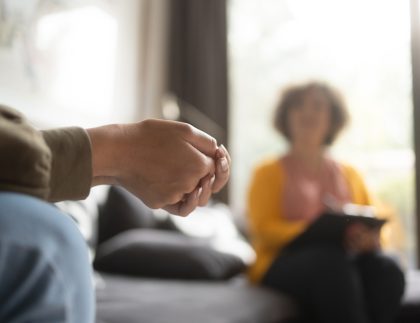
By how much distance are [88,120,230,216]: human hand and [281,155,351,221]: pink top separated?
1.29 meters

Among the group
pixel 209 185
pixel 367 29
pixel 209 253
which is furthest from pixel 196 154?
pixel 367 29

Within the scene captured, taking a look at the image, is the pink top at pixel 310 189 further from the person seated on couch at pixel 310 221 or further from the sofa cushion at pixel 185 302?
the sofa cushion at pixel 185 302

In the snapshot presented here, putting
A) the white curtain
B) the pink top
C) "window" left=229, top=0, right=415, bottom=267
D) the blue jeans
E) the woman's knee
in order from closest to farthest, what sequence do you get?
the blue jeans < the woman's knee < the pink top < "window" left=229, top=0, right=415, bottom=267 < the white curtain

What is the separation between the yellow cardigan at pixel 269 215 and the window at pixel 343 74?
706 millimetres

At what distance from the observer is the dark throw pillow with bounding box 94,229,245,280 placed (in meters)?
1.71

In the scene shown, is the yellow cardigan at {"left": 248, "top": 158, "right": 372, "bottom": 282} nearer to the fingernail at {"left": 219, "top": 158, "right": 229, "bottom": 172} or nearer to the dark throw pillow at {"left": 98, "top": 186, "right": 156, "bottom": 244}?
the dark throw pillow at {"left": 98, "top": 186, "right": 156, "bottom": 244}

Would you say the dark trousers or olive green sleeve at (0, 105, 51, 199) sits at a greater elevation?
olive green sleeve at (0, 105, 51, 199)

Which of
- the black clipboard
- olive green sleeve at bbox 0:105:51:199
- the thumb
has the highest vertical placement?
olive green sleeve at bbox 0:105:51:199

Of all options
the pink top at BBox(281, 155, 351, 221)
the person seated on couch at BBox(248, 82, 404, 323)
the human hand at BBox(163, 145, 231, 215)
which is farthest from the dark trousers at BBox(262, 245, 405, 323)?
the human hand at BBox(163, 145, 231, 215)

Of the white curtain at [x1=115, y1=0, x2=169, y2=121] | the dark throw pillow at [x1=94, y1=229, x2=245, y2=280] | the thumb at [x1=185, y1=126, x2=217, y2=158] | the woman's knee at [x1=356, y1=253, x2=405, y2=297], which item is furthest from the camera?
the white curtain at [x1=115, y1=0, x2=169, y2=121]

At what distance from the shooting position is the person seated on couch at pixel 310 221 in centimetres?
148

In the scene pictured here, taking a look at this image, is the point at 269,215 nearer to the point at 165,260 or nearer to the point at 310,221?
the point at 310,221

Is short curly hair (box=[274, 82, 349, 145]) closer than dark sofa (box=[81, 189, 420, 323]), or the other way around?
dark sofa (box=[81, 189, 420, 323])

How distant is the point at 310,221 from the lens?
188 cm
